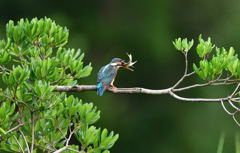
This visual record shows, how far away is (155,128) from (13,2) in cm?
409

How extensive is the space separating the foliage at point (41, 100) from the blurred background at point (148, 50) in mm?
10614

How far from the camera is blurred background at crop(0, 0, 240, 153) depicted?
15.9 m

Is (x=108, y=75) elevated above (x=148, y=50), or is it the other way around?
(x=148, y=50)

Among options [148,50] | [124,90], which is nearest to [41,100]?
[124,90]

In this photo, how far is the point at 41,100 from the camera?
4.39 metres

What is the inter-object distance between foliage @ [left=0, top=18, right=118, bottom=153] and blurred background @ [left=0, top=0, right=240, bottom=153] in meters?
10.6

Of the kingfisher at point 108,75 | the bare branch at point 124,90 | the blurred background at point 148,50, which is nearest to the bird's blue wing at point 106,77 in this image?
the kingfisher at point 108,75

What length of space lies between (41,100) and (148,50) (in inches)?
484

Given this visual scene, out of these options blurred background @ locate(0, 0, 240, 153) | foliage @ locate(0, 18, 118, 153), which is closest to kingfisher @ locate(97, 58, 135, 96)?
foliage @ locate(0, 18, 118, 153)

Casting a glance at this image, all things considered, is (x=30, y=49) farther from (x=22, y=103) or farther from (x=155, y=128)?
(x=155, y=128)

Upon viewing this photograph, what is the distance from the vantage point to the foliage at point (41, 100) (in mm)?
4430

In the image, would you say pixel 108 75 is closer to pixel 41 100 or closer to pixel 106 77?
pixel 106 77

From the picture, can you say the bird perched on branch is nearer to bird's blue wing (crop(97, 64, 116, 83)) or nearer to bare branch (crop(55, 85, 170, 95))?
bird's blue wing (crop(97, 64, 116, 83))

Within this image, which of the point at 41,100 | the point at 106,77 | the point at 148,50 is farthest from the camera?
the point at 148,50
